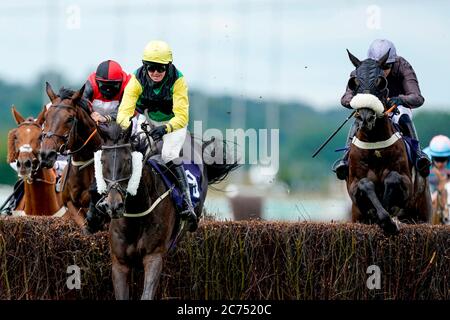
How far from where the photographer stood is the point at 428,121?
1228 inches

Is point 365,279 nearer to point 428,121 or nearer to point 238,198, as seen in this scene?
point 238,198

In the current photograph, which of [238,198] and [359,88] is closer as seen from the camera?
[359,88]

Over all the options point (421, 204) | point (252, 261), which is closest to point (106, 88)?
point (252, 261)

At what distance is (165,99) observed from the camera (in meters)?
8.31

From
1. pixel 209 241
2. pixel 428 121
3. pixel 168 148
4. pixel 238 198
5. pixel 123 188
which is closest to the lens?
pixel 123 188

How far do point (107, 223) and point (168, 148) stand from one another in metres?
0.86

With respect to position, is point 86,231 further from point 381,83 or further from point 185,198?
point 381,83

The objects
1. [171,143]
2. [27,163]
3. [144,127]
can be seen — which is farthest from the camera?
[27,163]

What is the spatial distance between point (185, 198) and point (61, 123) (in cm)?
133

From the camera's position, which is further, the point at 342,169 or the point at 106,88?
Answer: the point at 342,169

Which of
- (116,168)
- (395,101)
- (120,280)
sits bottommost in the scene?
(120,280)

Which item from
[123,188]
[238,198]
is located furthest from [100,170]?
[238,198]

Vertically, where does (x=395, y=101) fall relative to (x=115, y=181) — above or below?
above

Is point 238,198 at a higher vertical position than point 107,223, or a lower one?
lower
